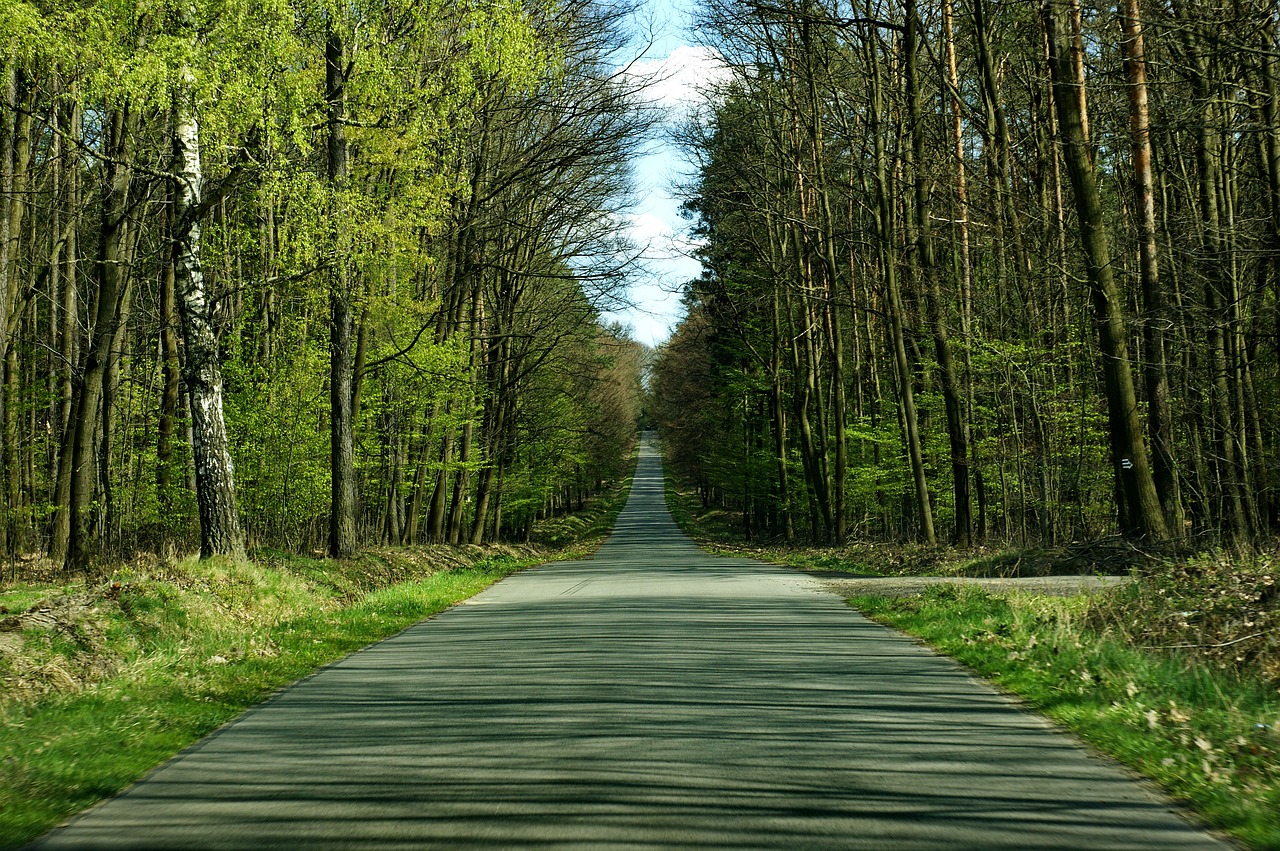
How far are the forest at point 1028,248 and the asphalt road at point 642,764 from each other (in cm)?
771

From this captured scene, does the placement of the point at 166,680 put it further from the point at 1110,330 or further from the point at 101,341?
the point at 1110,330

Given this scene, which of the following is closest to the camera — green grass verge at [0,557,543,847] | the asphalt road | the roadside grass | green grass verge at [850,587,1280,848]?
the asphalt road

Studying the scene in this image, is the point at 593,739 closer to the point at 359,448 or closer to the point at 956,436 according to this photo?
the point at 956,436

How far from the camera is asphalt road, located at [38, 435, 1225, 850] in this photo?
15.9 ft

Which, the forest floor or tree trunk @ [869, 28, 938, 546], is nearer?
the forest floor

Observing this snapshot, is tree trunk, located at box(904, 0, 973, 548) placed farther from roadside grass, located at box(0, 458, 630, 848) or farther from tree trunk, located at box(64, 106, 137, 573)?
tree trunk, located at box(64, 106, 137, 573)

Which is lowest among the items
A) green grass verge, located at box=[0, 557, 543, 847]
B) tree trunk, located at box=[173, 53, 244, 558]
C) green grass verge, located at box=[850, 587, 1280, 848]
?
green grass verge, located at box=[850, 587, 1280, 848]

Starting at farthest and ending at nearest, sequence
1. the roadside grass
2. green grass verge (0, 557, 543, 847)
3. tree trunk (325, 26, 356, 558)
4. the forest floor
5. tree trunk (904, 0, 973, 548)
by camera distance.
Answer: tree trunk (904, 0, 973, 548) < tree trunk (325, 26, 356, 558) < the roadside grass < green grass verge (0, 557, 543, 847) < the forest floor

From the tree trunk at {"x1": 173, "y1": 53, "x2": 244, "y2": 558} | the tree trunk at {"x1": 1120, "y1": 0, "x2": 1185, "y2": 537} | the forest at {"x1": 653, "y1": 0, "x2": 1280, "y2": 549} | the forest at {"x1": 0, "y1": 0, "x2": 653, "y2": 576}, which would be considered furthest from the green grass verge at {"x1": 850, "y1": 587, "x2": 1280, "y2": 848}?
the forest at {"x1": 0, "y1": 0, "x2": 653, "y2": 576}

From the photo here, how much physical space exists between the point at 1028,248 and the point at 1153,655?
13.0m

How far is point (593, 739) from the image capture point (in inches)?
263

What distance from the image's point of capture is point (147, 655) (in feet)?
33.1

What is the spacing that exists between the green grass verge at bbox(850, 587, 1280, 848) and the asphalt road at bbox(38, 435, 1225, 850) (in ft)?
0.87

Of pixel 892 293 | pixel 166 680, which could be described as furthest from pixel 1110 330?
pixel 166 680
